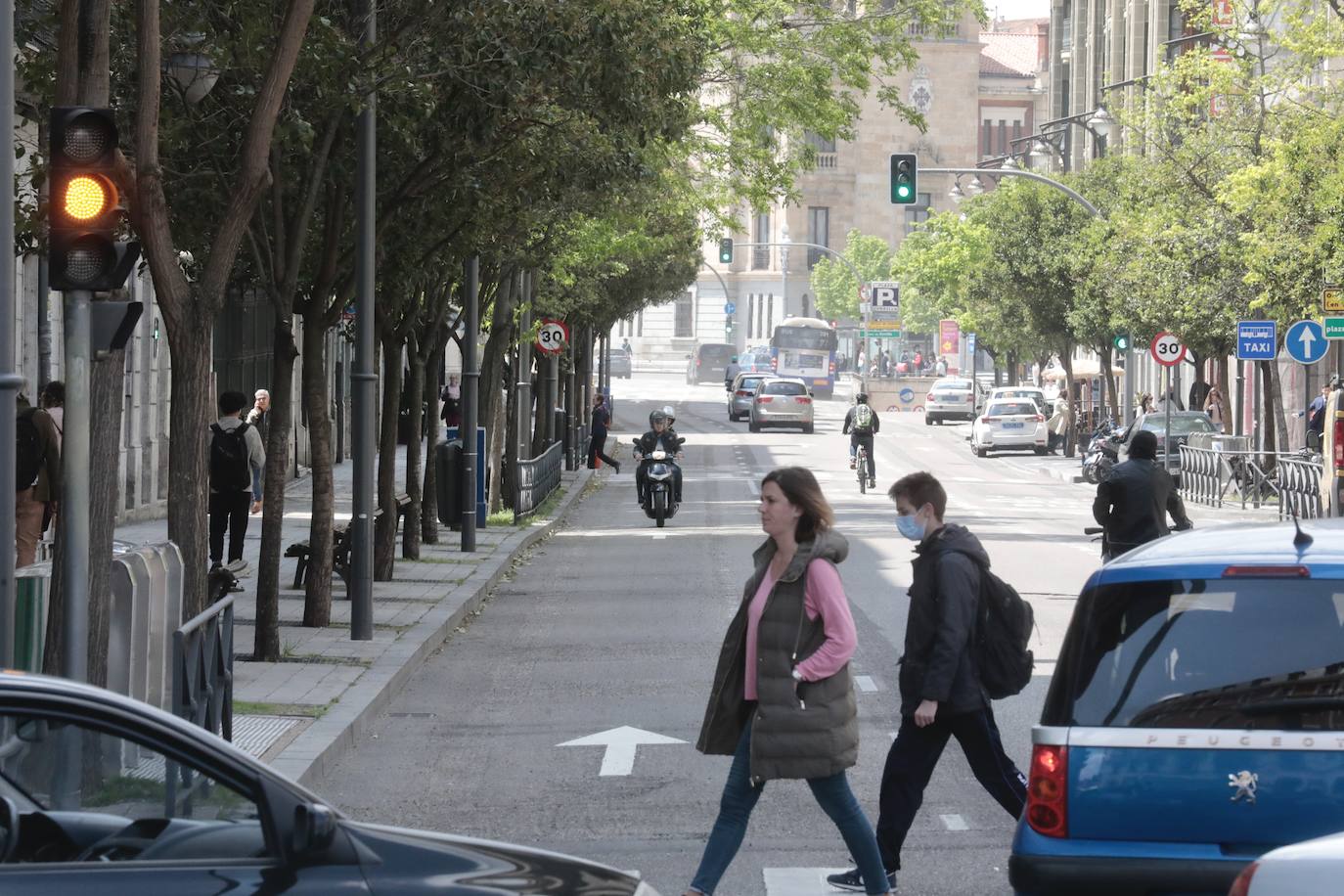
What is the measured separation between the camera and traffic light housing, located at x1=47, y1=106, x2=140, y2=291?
29.0 ft

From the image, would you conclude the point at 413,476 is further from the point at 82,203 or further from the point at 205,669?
the point at 82,203

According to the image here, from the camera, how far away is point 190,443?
39.7 feet

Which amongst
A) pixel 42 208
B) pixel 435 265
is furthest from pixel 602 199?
pixel 42 208

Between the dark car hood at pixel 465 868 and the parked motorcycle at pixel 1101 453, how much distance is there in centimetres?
3614

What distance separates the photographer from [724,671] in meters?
7.45

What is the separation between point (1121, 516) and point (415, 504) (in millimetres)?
10409

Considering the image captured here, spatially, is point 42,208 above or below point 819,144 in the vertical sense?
below

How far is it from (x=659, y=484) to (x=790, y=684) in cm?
2248

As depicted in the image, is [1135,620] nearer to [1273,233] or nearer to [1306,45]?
[1306,45]

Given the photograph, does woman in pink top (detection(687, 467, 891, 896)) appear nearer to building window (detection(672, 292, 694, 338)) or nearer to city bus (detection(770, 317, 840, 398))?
city bus (detection(770, 317, 840, 398))

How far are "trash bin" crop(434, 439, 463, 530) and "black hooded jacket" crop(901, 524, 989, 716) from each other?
1636 cm

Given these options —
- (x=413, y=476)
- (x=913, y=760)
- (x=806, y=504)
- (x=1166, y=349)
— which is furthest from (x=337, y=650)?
(x=1166, y=349)

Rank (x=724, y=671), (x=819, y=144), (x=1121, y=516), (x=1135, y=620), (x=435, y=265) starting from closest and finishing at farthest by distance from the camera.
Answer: (x=1135, y=620), (x=724, y=671), (x=1121, y=516), (x=435, y=265), (x=819, y=144)

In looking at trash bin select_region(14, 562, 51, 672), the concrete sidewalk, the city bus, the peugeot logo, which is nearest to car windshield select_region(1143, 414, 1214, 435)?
the concrete sidewalk
